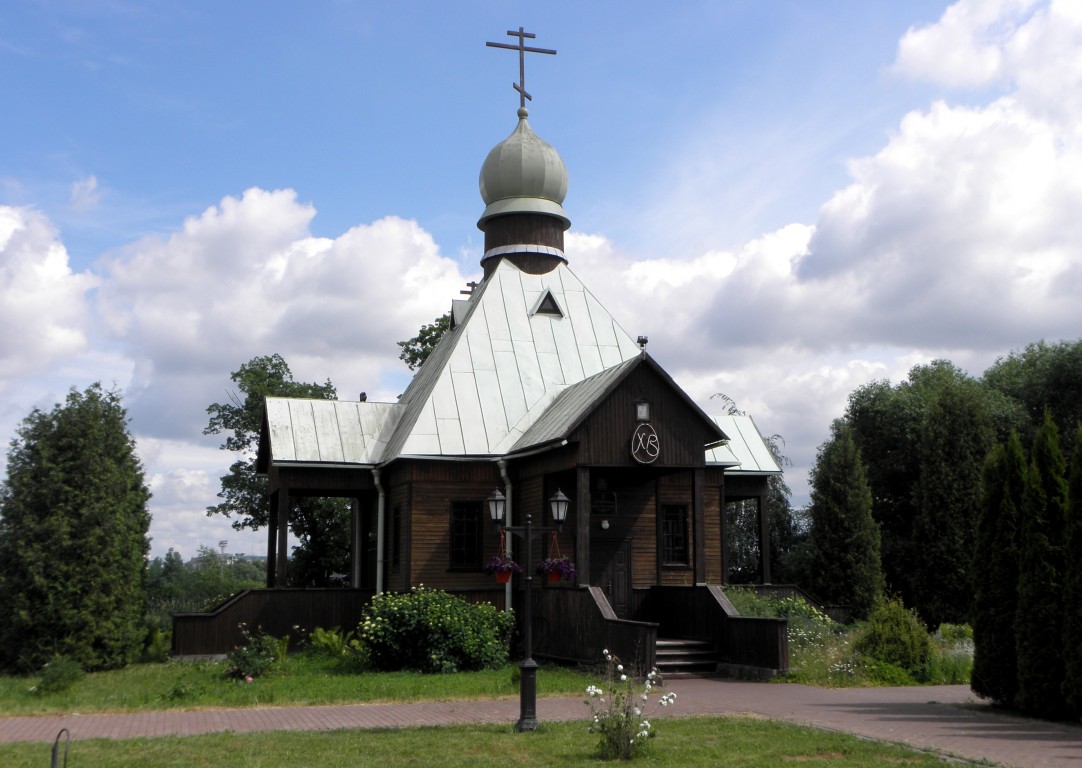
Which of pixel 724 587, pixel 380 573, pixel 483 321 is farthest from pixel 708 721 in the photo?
pixel 483 321

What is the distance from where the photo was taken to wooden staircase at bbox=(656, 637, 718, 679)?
16.9 metres

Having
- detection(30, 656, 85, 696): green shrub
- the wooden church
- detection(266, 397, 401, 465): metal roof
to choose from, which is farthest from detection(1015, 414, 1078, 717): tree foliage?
detection(266, 397, 401, 465): metal roof

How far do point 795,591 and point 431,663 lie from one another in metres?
9.39

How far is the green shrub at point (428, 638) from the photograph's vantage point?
1733 centimetres

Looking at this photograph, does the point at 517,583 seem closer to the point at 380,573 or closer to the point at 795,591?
the point at 380,573

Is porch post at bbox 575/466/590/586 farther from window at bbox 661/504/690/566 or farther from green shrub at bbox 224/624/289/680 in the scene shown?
green shrub at bbox 224/624/289/680

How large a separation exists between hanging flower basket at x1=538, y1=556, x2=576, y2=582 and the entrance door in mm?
1707

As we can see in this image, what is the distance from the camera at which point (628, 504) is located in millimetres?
20703

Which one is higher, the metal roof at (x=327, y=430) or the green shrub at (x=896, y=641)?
the metal roof at (x=327, y=430)

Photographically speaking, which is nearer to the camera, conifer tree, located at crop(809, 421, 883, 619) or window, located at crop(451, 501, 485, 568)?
window, located at crop(451, 501, 485, 568)

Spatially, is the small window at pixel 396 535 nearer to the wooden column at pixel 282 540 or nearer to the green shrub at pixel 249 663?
the wooden column at pixel 282 540

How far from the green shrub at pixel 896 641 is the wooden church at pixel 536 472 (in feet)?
4.90

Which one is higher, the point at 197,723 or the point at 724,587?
the point at 724,587

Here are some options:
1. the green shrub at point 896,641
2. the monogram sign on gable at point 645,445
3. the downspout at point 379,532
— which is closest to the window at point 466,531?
the downspout at point 379,532
